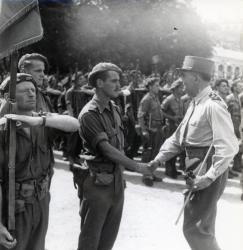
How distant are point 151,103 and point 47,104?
4906mm

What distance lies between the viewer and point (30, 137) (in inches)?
138

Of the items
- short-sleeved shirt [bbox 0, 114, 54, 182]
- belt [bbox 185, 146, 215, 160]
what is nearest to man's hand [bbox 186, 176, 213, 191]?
belt [bbox 185, 146, 215, 160]

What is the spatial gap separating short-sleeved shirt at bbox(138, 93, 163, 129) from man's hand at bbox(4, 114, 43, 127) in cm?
655

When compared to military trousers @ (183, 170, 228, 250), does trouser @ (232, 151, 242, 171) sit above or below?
below

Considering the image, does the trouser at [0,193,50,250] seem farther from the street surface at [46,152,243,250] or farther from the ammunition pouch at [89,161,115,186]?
the street surface at [46,152,243,250]

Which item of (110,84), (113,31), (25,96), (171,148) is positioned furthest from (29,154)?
(113,31)

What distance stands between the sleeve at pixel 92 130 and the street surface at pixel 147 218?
1831 mm

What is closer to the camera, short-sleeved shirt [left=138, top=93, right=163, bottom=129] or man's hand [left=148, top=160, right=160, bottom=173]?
man's hand [left=148, top=160, right=160, bottom=173]

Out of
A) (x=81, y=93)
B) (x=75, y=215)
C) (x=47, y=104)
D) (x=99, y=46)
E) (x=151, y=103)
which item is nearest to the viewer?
(x=47, y=104)

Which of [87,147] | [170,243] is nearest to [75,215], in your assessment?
[170,243]

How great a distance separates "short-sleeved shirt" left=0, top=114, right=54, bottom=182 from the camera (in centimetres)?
336

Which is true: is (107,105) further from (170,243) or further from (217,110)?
(170,243)

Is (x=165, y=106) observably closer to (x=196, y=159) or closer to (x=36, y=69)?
(x=36, y=69)

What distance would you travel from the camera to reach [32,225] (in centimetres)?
350
